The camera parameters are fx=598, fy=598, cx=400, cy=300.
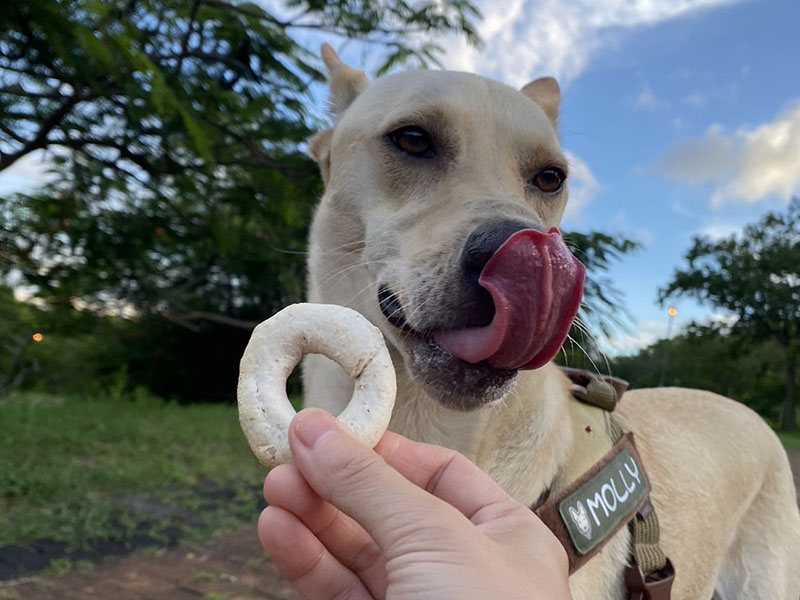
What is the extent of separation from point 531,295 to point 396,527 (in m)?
0.52

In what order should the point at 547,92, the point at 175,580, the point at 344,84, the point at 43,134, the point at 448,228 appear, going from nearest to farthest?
the point at 448,228 → the point at 344,84 → the point at 547,92 → the point at 175,580 → the point at 43,134

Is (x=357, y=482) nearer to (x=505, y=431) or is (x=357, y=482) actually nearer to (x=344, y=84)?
(x=505, y=431)

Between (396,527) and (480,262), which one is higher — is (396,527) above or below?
below

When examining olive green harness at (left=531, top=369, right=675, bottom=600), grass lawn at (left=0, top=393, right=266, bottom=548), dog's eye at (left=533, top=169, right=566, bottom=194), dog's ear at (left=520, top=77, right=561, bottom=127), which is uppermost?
dog's ear at (left=520, top=77, right=561, bottom=127)

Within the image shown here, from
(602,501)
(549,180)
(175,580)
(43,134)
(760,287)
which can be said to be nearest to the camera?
(602,501)

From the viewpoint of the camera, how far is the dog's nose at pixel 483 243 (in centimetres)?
135

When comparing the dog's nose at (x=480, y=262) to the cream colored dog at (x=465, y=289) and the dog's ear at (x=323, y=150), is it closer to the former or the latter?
the cream colored dog at (x=465, y=289)

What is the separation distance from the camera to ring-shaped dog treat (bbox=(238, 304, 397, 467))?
1253 mm

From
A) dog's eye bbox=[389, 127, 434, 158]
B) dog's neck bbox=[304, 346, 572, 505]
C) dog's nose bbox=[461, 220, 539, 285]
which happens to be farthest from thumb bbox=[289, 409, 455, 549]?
dog's eye bbox=[389, 127, 434, 158]

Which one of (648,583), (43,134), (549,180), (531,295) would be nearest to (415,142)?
(549,180)

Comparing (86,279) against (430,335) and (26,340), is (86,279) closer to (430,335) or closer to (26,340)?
(26,340)

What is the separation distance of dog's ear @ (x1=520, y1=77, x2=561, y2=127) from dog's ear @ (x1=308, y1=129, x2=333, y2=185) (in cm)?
90

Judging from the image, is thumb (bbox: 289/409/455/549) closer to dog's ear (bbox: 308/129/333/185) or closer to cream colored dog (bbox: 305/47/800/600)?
cream colored dog (bbox: 305/47/800/600)

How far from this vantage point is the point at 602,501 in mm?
1724
